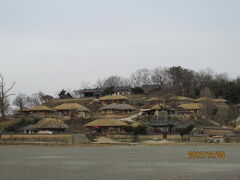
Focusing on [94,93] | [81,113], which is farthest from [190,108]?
[94,93]

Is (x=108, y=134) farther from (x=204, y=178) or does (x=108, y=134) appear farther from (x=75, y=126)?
(x=204, y=178)

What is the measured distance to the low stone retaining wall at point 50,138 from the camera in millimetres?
48938

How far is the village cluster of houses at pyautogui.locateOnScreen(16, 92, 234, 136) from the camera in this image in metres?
55.9

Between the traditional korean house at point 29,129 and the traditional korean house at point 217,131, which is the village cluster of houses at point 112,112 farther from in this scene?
the traditional korean house at point 217,131

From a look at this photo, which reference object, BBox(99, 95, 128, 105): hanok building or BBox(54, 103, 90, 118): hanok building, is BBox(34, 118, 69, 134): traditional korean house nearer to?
BBox(54, 103, 90, 118): hanok building

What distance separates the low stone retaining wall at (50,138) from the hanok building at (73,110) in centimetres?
2222

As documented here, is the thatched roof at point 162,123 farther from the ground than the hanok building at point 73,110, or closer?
closer

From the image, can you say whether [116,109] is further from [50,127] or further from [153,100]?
[50,127]

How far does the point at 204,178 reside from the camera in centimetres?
1772

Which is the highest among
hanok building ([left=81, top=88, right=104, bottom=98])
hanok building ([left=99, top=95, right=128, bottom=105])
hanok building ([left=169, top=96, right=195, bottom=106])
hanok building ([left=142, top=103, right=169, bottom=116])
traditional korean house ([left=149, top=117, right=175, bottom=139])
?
hanok building ([left=81, top=88, right=104, bottom=98])

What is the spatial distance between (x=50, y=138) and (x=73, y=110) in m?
26.7

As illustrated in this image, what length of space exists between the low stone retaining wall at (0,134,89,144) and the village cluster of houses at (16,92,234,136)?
411 cm

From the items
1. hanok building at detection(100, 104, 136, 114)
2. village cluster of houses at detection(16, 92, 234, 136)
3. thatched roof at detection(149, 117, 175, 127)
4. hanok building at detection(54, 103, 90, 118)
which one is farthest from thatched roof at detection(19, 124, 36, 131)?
hanok building at detection(100, 104, 136, 114)

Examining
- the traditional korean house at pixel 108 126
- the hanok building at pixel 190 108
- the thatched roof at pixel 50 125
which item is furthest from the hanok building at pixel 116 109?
the thatched roof at pixel 50 125
